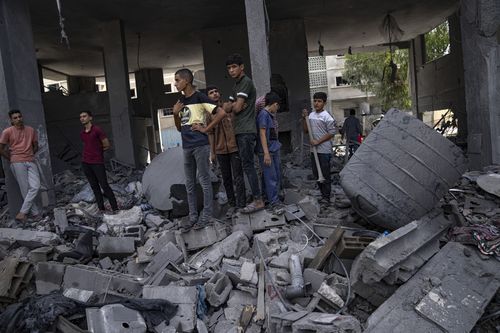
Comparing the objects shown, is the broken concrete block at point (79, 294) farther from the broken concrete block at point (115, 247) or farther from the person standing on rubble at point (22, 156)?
the person standing on rubble at point (22, 156)

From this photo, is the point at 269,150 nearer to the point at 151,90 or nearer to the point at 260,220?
the point at 260,220

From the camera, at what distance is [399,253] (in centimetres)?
394

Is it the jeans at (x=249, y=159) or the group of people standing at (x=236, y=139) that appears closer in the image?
the group of people standing at (x=236, y=139)

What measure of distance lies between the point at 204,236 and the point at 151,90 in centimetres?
1452

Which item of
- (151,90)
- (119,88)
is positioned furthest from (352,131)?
(151,90)

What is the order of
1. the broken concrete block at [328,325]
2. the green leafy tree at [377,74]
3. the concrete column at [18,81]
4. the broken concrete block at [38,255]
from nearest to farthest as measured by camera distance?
the broken concrete block at [328,325] < the broken concrete block at [38,255] < the concrete column at [18,81] < the green leafy tree at [377,74]

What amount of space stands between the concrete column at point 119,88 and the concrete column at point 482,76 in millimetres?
8133

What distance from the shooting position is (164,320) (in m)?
3.97

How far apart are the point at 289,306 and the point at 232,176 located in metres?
2.49

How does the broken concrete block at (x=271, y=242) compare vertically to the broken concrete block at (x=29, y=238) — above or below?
below

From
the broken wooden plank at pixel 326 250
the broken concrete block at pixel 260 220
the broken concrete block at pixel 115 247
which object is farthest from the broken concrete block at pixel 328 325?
the broken concrete block at pixel 115 247

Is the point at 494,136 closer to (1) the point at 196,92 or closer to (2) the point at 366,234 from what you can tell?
(2) the point at 366,234

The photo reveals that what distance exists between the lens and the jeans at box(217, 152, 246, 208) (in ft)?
18.4

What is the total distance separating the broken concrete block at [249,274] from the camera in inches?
169
